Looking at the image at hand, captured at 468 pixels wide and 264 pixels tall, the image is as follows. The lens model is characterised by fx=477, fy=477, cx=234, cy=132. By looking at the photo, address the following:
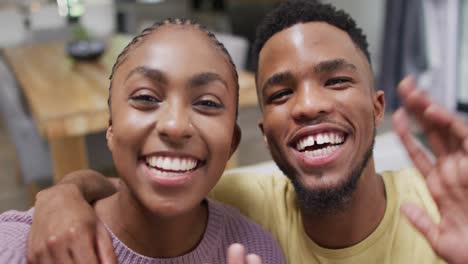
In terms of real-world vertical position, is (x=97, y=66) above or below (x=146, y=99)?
below

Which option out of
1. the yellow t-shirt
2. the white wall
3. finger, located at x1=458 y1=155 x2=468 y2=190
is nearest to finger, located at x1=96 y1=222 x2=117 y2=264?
the yellow t-shirt

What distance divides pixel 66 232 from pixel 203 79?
1.14 ft

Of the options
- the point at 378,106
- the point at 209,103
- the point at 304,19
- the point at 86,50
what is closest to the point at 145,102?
the point at 209,103

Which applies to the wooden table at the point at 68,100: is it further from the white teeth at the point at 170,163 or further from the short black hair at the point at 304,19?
the white teeth at the point at 170,163

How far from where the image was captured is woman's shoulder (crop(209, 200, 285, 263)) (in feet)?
3.26

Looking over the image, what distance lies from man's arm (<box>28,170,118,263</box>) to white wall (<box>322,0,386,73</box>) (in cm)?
345

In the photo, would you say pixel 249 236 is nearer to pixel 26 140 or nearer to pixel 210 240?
pixel 210 240

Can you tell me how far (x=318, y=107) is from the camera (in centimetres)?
97

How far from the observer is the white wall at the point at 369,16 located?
156 inches

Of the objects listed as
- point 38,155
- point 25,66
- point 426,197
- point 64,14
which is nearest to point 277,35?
point 426,197

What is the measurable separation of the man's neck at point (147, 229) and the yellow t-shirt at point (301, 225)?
274 millimetres

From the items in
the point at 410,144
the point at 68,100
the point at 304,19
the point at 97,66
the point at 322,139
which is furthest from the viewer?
the point at 97,66

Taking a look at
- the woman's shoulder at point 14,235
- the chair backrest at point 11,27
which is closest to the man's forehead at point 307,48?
the woman's shoulder at point 14,235

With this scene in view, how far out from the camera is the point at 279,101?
1052mm
